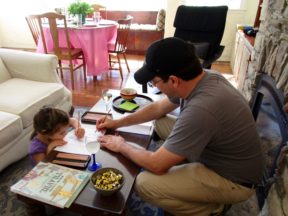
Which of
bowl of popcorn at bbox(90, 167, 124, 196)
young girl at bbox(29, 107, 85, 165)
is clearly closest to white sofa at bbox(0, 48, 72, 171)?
young girl at bbox(29, 107, 85, 165)

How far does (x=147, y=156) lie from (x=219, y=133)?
13.8 inches

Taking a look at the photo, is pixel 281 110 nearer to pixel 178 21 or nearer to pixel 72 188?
pixel 72 188

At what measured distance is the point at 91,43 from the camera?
3.14 metres

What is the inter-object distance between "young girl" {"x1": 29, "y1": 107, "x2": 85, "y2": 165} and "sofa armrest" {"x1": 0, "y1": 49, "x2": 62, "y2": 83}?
0.94m

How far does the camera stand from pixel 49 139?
4.52ft

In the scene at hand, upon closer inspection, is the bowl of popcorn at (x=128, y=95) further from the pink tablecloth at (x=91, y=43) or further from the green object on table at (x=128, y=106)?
the pink tablecloth at (x=91, y=43)

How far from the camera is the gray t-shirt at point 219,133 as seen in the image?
0.98m

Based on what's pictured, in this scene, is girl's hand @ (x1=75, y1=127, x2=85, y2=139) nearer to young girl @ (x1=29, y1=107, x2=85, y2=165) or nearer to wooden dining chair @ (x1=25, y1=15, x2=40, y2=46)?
young girl @ (x1=29, y1=107, x2=85, y2=165)

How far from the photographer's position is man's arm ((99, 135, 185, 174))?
3.46 feet

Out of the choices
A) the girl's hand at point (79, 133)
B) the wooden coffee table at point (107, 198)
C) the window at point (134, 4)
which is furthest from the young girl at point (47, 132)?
the window at point (134, 4)

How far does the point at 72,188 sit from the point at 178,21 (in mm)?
2593

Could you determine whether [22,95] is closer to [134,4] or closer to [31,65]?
[31,65]

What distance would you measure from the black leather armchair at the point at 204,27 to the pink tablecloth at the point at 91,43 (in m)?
1.01

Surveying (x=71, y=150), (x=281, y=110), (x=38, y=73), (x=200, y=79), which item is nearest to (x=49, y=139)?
(x=71, y=150)
